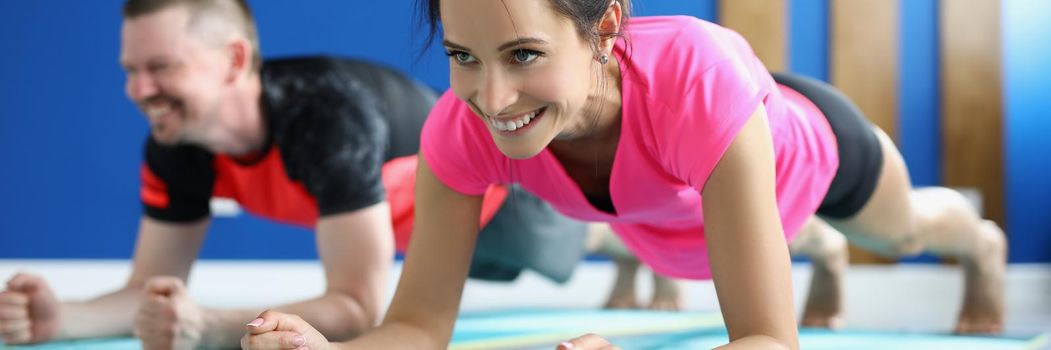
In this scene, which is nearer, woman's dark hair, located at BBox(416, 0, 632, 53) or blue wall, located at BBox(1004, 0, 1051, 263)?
woman's dark hair, located at BBox(416, 0, 632, 53)

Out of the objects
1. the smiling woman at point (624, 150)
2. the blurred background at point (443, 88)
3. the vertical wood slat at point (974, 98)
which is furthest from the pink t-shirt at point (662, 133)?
the vertical wood slat at point (974, 98)

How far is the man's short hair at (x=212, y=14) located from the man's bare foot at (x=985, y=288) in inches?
51.4

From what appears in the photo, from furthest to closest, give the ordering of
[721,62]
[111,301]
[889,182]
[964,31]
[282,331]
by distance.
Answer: [964,31]
[111,301]
[889,182]
[721,62]
[282,331]

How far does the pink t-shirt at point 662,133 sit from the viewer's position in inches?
43.3

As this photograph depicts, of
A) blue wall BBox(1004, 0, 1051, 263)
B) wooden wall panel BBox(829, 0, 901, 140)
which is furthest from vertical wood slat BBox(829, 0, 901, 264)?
blue wall BBox(1004, 0, 1051, 263)

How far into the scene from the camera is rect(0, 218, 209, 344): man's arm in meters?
1.60

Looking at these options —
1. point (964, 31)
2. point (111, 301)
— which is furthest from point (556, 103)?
point (964, 31)

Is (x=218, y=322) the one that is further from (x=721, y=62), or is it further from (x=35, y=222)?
(x=35, y=222)

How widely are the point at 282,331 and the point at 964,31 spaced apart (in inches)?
114

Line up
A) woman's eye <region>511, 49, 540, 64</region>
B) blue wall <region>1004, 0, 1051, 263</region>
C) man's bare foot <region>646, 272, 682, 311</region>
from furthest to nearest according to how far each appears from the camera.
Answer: blue wall <region>1004, 0, 1051, 263</region> < man's bare foot <region>646, 272, 682, 311</region> < woman's eye <region>511, 49, 540, 64</region>

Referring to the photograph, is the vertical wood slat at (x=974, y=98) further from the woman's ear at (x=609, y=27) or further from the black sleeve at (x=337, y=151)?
the woman's ear at (x=609, y=27)

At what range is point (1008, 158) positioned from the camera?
343 cm

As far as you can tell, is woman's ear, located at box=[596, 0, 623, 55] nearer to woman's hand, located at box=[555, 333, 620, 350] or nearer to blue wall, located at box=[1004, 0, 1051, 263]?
woman's hand, located at box=[555, 333, 620, 350]

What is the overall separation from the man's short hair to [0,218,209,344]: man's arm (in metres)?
0.36
